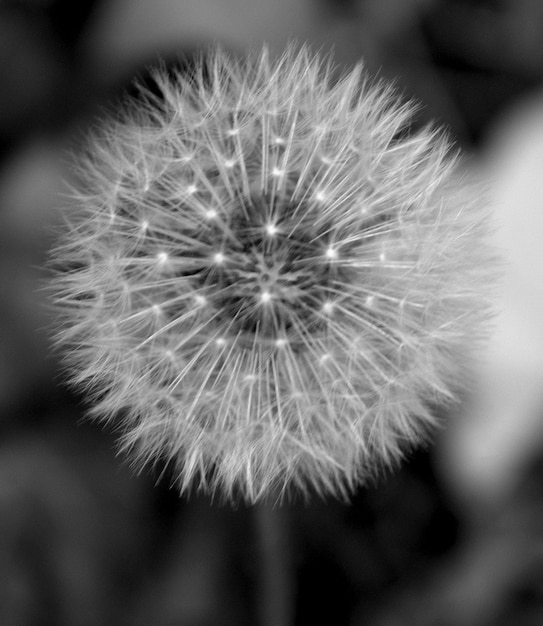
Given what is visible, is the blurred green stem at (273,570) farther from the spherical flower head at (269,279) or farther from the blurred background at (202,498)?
the spherical flower head at (269,279)

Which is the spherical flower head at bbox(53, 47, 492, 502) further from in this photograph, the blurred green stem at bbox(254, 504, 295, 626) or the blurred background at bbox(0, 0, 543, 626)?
the blurred background at bbox(0, 0, 543, 626)

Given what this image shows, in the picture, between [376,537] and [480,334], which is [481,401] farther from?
[480,334]

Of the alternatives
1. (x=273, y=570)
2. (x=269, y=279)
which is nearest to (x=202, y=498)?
(x=273, y=570)

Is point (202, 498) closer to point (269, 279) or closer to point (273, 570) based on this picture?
point (273, 570)

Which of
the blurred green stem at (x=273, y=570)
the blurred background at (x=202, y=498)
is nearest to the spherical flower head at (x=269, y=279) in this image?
the blurred green stem at (x=273, y=570)

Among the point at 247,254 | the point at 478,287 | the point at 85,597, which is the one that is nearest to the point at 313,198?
the point at 247,254

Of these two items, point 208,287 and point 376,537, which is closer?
point 208,287
